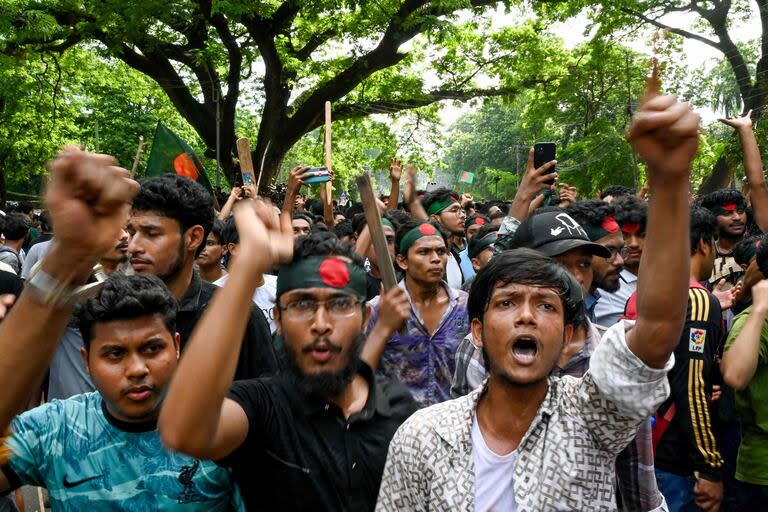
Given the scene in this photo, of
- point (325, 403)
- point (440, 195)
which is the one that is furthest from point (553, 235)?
point (440, 195)

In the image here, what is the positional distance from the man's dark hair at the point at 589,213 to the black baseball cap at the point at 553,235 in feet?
2.70

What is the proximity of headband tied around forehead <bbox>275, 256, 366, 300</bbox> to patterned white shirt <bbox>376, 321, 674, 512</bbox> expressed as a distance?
60 centimetres

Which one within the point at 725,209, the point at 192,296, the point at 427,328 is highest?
the point at 725,209

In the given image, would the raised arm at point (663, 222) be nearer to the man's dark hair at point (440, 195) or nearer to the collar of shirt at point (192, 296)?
the collar of shirt at point (192, 296)

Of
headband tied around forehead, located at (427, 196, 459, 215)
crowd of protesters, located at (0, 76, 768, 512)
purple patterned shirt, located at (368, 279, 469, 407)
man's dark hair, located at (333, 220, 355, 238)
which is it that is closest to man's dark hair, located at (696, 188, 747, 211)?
crowd of protesters, located at (0, 76, 768, 512)

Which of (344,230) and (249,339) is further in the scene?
(344,230)

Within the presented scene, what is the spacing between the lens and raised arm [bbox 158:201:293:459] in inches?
67.0

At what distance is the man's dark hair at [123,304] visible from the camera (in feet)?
7.88

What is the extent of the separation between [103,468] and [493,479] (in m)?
1.21

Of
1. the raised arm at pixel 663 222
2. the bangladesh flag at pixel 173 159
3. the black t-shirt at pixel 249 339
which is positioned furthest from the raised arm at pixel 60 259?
the bangladesh flag at pixel 173 159

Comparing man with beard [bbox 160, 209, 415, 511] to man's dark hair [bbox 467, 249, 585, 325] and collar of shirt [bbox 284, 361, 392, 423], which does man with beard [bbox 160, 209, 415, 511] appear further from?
man's dark hair [bbox 467, 249, 585, 325]

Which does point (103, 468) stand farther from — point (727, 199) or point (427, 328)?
point (727, 199)

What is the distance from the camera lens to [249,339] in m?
2.99

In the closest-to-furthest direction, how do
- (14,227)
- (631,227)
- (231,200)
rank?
1. (631,227)
2. (231,200)
3. (14,227)
